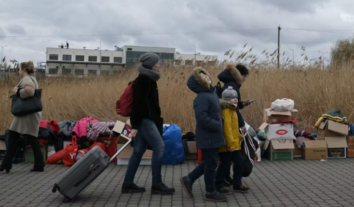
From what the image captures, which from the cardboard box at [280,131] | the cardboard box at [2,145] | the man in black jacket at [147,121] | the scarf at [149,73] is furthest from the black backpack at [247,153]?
the cardboard box at [2,145]

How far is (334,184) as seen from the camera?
20.7 feet

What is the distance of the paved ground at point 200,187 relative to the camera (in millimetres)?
5281

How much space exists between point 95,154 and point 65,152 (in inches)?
123

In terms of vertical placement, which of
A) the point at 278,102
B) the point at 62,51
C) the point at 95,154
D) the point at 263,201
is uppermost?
the point at 62,51

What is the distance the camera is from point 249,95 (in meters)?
11.5

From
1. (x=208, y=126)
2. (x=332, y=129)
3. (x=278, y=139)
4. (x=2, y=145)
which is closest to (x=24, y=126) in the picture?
(x=2, y=145)

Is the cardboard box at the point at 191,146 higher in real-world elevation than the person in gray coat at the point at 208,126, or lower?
lower

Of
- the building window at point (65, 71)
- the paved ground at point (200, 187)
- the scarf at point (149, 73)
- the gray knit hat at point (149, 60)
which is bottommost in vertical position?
the paved ground at point (200, 187)

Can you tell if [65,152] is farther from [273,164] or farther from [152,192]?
[273,164]

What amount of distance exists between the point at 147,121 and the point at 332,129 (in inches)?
192

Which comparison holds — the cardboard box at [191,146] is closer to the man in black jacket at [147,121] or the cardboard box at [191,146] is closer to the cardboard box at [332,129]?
the cardboard box at [332,129]

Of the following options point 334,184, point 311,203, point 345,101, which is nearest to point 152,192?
point 311,203

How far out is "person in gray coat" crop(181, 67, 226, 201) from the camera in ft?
16.7

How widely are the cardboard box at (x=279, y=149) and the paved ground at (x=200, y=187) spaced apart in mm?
361
